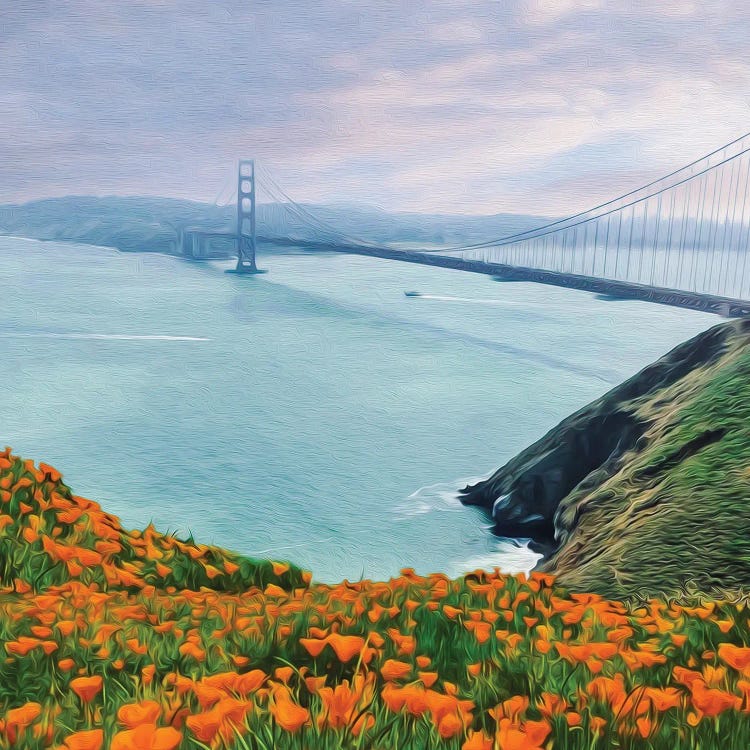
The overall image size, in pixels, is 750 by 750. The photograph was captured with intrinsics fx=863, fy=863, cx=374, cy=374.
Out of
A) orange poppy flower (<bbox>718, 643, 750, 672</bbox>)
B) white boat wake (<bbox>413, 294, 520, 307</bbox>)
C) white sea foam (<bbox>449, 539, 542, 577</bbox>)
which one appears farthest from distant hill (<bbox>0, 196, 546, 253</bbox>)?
orange poppy flower (<bbox>718, 643, 750, 672</bbox>)

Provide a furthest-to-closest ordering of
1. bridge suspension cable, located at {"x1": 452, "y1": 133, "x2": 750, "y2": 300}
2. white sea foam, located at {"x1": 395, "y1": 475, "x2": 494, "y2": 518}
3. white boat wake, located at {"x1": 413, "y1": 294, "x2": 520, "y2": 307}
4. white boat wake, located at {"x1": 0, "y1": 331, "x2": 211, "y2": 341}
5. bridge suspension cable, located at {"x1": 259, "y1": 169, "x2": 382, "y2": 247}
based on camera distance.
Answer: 1. white boat wake, located at {"x1": 413, "y1": 294, "x2": 520, "y2": 307}
2. white boat wake, located at {"x1": 0, "y1": 331, "x2": 211, "y2": 341}
3. bridge suspension cable, located at {"x1": 259, "y1": 169, "x2": 382, "y2": 247}
4. bridge suspension cable, located at {"x1": 452, "y1": 133, "x2": 750, "y2": 300}
5. white sea foam, located at {"x1": 395, "y1": 475, "x2": 494, "y2": 518}

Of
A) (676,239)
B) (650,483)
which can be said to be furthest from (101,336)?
(650,483)

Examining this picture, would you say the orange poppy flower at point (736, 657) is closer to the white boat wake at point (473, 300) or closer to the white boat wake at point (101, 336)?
the white boat wake at point (101, 336)

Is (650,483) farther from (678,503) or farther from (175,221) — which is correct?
(175,221)

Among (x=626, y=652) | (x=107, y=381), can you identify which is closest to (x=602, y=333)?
(x=107, y=381)

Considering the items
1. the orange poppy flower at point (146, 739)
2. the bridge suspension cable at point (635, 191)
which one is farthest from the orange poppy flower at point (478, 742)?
the bridge suspension cable at point (635, 191)

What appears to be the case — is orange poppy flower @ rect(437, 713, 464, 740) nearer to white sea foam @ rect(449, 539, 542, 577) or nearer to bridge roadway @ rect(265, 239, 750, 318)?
white sea foam @ rect(449, 539, 542, 577)
